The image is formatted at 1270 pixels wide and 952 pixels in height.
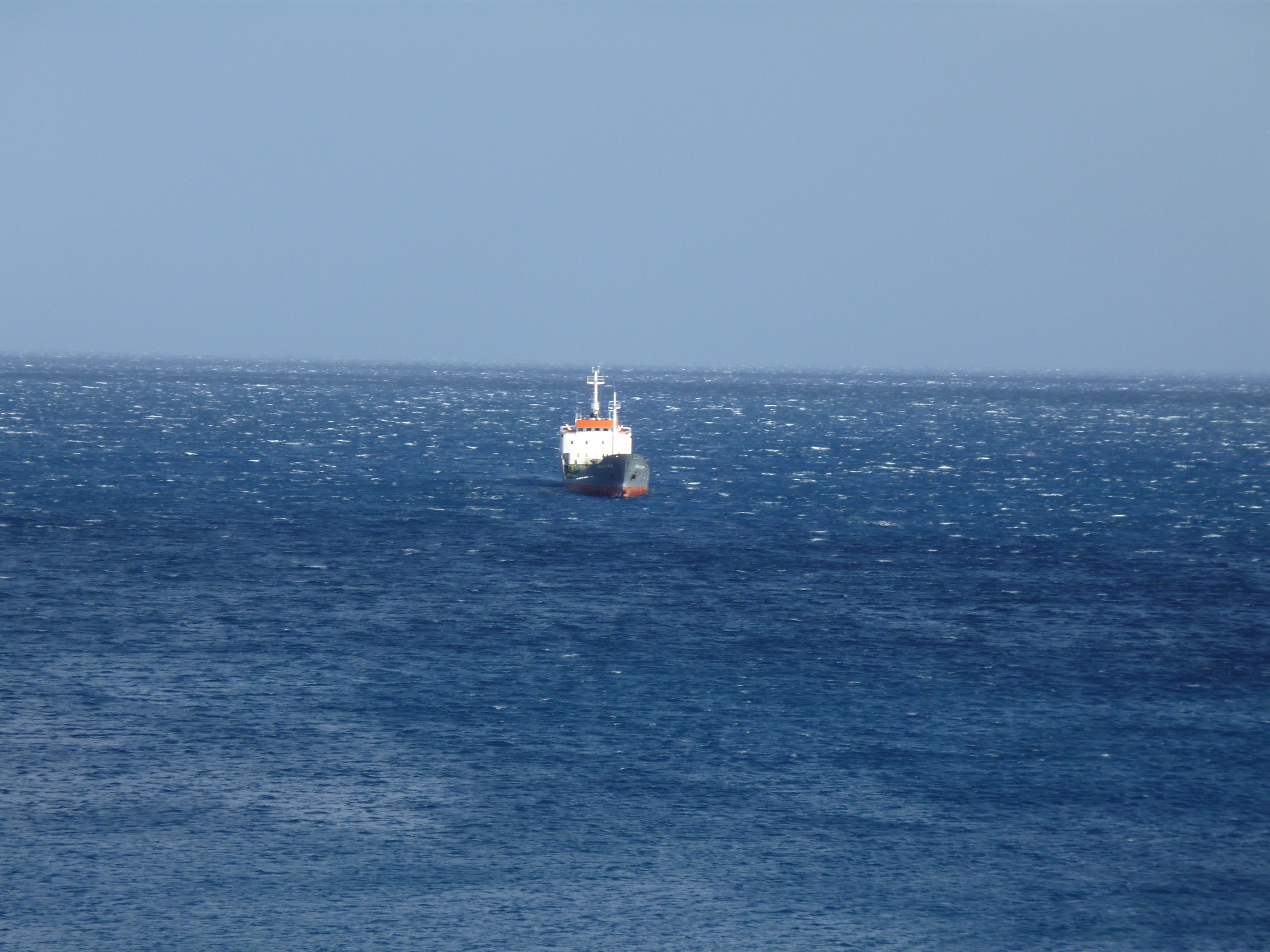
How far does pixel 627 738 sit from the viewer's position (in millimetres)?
58281

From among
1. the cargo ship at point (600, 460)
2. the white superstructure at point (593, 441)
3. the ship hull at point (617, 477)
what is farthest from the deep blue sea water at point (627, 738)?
the white superstructure at point (593, 441)

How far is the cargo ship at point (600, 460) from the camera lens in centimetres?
13362

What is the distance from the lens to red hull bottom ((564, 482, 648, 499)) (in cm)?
13400

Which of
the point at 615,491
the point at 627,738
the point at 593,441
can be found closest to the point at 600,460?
the point at 615,491

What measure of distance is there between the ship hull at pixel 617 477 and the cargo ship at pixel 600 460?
0.12 ft

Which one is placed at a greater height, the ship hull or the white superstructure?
the white superstructure

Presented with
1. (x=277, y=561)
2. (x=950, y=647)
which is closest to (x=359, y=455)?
(x=277, y=561)

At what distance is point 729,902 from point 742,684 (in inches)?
900

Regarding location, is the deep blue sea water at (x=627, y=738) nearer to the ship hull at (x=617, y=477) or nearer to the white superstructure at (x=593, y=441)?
the ship hull at (x=617, y=477)

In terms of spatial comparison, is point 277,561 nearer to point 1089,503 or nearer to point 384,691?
point 384,691

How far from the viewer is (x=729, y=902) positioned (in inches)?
1732

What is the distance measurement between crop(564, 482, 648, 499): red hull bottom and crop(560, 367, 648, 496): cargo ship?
36 mm

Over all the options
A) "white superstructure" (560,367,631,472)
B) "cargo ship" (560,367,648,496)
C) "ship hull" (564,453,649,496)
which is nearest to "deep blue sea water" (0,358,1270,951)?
"ship hull" (564,453,649,496)

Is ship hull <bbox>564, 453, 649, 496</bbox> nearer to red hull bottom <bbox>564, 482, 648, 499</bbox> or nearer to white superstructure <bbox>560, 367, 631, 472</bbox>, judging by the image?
red hull bottom <bbox>564, 482, 648, 499</bbox>
